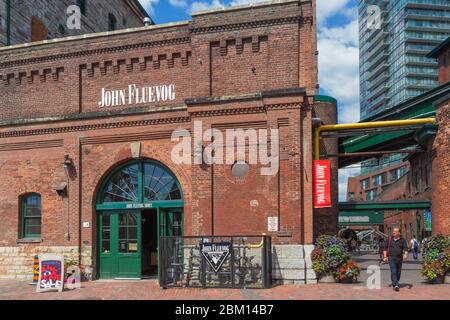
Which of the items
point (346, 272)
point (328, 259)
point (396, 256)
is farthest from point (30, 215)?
point (396, 256)

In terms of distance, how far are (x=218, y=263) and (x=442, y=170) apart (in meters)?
9.16

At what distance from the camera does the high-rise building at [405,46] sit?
119m

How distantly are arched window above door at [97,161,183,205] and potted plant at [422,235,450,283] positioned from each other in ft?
24.9

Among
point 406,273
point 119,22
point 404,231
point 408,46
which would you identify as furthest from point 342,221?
point 408,46

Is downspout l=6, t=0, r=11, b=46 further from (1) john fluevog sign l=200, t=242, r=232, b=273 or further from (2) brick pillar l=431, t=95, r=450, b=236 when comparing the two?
(2) brick pillar l=431, t=95, r=450, b=236

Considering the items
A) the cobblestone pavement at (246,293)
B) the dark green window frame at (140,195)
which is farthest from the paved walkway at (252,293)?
the dark green window frame at (140,195)

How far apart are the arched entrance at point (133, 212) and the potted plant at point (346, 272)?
5174 mm

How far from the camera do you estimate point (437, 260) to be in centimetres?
1380

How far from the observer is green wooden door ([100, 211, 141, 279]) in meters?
16.1

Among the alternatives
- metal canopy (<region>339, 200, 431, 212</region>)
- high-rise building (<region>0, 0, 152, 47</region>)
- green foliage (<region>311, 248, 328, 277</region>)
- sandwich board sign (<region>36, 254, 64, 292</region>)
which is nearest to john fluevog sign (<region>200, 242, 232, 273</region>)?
green foliage (<region>311, 248, 328, 277</region>)

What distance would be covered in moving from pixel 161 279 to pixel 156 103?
5.75 metres

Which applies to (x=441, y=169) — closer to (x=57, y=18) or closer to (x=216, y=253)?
(x=216, y=253)

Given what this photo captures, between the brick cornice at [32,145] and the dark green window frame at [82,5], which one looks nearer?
the brick cornice at [32,145]

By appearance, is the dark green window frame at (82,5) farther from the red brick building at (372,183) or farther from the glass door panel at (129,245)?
the red brick building at (372,183)
